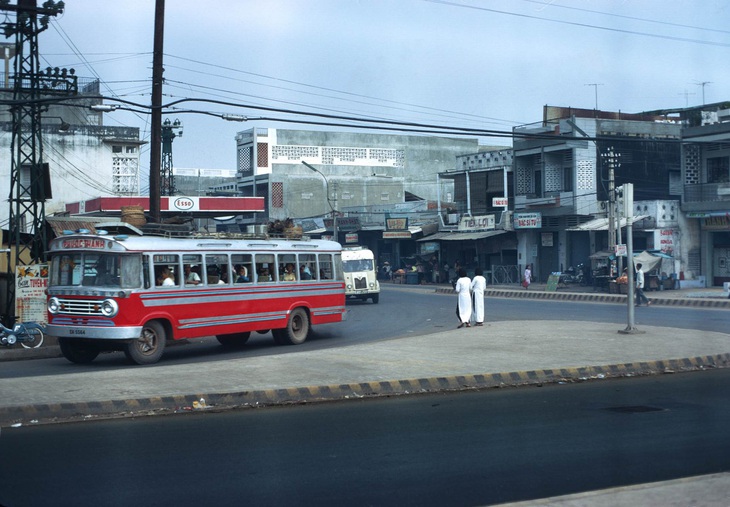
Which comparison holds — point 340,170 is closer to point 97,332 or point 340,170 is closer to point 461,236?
point 461,236

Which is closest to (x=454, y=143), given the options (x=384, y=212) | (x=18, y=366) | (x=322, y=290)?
(x=384, y=212)

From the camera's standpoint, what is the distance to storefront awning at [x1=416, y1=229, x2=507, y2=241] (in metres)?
52.5

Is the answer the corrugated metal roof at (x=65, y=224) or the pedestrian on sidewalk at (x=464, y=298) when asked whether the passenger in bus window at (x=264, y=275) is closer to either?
the pedestrian on sidewalk at (x=464, y=298)

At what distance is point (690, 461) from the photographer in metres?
7.80

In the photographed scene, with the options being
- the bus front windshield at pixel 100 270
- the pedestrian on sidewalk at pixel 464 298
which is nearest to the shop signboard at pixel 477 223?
the pedestrian on sidewalk at pixel 464 298

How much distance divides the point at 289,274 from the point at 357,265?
1729 cm

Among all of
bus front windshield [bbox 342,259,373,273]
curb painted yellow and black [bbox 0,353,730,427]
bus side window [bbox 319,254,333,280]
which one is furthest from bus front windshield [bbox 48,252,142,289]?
bus front windshield [bbox 342,259,373,273]

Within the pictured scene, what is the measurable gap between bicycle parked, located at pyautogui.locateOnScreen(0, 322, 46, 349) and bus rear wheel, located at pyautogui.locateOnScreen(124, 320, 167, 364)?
4421mm

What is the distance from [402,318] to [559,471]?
20.8 m

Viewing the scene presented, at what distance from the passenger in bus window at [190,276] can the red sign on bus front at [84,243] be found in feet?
6.43

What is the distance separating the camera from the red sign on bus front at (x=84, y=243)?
16047 mm

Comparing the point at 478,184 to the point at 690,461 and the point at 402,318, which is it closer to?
the point at 402,318

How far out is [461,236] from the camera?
5416cm

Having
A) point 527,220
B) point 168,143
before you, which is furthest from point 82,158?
point 527,220
